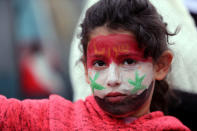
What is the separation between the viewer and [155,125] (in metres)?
1.46

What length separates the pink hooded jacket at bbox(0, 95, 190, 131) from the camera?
142 centimetres

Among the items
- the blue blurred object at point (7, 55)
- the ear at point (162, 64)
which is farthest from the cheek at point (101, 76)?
the blue blurred object at point (7, 55)

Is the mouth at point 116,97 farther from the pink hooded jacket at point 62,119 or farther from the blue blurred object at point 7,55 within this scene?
the blue blurred object at point 7,55

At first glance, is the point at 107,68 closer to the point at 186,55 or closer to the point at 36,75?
the point at 186,55

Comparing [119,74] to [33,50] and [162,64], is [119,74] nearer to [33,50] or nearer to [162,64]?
[162,64]

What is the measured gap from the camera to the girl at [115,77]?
1.42 metres

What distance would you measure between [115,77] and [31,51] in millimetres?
2891

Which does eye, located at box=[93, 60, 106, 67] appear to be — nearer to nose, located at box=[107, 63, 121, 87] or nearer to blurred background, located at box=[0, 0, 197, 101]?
nose, located at box=[107, 63, 121, 87]

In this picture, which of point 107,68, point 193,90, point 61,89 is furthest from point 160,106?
point 61,89

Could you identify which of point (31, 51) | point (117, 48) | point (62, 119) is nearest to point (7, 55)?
point (31, 51)

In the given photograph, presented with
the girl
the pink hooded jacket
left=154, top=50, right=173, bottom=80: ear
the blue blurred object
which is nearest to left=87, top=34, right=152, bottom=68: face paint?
the girl

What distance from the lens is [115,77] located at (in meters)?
1.40

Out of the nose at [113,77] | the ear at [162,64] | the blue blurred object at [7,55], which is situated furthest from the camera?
the blue blurred object at [7,55]

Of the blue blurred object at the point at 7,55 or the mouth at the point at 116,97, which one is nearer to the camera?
the mouth at the point at 116,97
